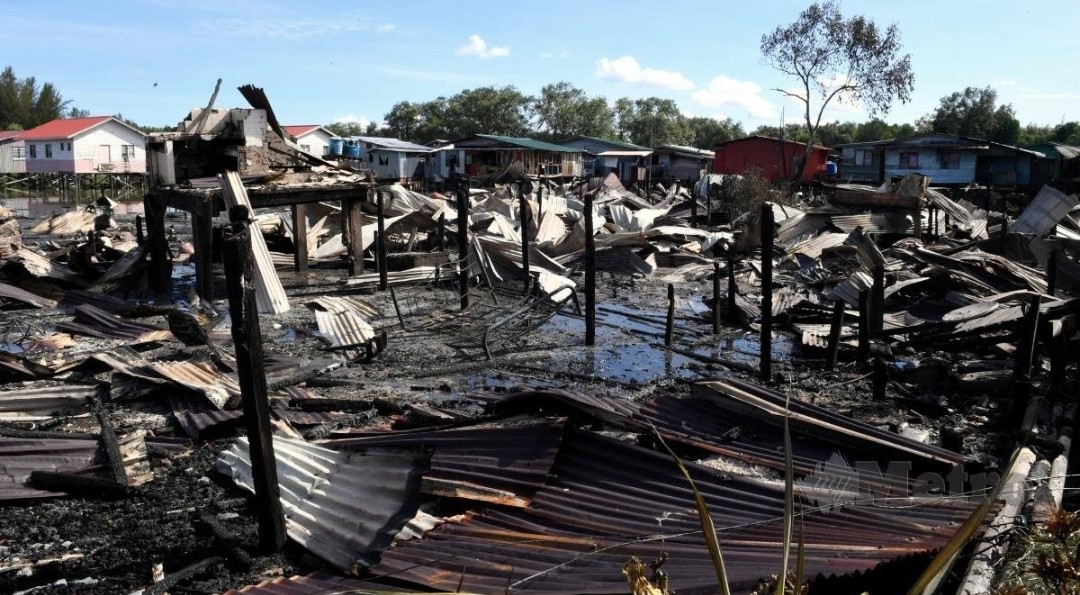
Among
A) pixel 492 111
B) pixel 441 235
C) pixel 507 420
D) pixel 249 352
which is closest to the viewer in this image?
pixel 249 352

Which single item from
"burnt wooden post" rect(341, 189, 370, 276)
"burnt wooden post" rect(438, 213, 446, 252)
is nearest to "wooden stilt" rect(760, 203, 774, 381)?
"burnt wooden post" rect(341, 189, 370, 276)

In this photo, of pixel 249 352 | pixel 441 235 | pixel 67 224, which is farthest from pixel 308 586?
pixel 67 224

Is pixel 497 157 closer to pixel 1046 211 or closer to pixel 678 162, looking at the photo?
pixel 678 162

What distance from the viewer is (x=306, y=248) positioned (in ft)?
59.3

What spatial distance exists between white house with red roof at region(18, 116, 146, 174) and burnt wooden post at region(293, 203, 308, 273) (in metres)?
38.9

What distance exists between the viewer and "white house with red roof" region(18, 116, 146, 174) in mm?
52094

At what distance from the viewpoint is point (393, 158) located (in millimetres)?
50500

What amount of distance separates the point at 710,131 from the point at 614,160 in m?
38.4

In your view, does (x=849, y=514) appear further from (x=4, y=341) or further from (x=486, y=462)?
(x=4, y=341)

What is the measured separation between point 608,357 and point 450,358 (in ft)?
6.68

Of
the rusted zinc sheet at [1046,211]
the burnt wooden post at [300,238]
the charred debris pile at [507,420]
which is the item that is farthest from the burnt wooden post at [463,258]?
the rusted zinc sheet at [1046,211]

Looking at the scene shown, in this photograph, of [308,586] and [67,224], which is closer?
[308,586]

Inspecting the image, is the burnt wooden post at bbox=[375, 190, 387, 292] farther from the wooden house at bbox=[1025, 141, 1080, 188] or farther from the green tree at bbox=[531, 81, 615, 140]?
the green tree at bbox=[531, 81, 615, 140]

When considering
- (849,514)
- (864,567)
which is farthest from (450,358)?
(864,567)
